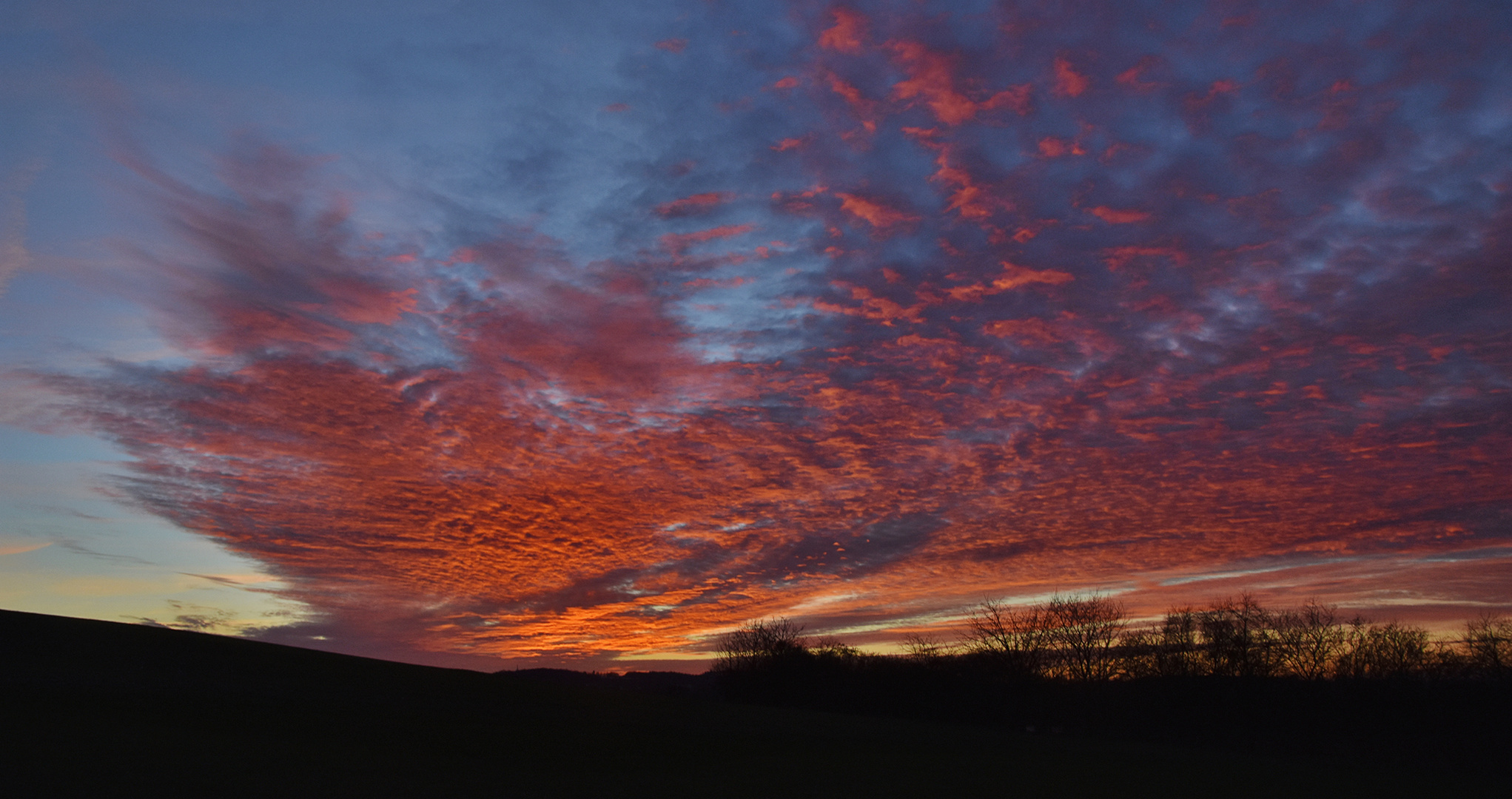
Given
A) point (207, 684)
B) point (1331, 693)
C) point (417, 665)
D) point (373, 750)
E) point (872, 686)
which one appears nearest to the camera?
point (373, 750)

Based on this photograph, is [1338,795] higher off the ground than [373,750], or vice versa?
[373,750]

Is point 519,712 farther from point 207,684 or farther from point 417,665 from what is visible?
point 417,665

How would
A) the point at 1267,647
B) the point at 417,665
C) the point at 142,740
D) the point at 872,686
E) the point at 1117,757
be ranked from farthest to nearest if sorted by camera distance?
the point at 872,686, the point at 1267,647, the point at 417,665, the point at 1117,757, the point at 142,740

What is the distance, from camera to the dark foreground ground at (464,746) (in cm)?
1820

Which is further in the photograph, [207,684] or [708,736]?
[207,684]

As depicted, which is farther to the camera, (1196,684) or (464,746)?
(1196,684)

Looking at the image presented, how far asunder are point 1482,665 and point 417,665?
76393mm

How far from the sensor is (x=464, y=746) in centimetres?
2447

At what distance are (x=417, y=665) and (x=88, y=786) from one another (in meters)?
37.6

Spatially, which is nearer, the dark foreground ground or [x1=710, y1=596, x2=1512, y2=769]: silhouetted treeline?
the dark foreground ground

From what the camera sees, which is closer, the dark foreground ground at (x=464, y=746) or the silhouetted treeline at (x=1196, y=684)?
the dark foreground ground at (x=464, y=746)

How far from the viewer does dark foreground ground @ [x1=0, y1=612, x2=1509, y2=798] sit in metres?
18.2

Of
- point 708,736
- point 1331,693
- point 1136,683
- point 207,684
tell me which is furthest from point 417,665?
point 1331,693

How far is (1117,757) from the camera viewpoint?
2928cm
